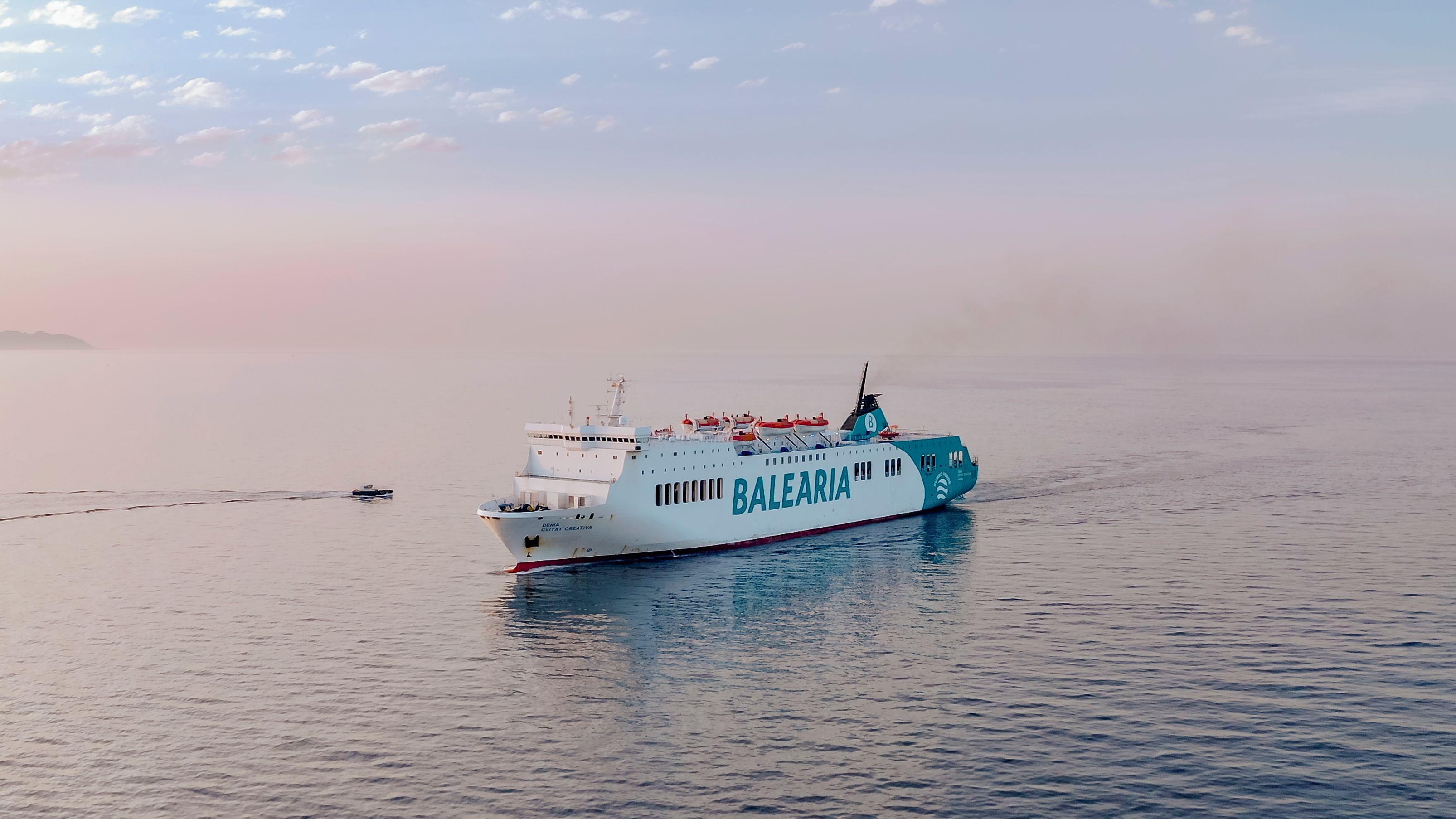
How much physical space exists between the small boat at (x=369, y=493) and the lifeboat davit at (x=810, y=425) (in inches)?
1329

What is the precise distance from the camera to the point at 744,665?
39500 mm

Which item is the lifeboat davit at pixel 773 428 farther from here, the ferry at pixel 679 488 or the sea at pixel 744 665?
the sea at pixel 744 665

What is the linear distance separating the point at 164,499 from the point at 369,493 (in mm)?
16189

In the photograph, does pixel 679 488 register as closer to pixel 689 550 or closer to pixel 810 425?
pixel 689 550

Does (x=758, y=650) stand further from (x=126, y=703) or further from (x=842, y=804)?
(x=126, y=703)

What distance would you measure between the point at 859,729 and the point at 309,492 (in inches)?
2571

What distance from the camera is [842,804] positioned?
91.7ft

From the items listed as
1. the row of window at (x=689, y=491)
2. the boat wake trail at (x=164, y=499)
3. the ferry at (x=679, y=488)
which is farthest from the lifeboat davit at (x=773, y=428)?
the boat wake trail at (x=164, y=499)

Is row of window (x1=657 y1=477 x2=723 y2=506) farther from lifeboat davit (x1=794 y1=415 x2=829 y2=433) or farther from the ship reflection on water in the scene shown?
lifeboat davit (x1=794 y1=415 x2=829 y2=433)

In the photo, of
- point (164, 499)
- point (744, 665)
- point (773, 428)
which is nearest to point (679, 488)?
point (773, 428)

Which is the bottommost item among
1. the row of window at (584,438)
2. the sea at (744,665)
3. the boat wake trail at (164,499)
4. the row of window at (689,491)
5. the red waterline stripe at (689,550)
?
the sea at (744,665)

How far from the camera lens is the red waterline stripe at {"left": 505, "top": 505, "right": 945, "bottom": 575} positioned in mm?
56281

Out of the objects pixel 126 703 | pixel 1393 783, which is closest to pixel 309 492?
pixel 126 703

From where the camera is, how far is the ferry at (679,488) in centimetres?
5694
